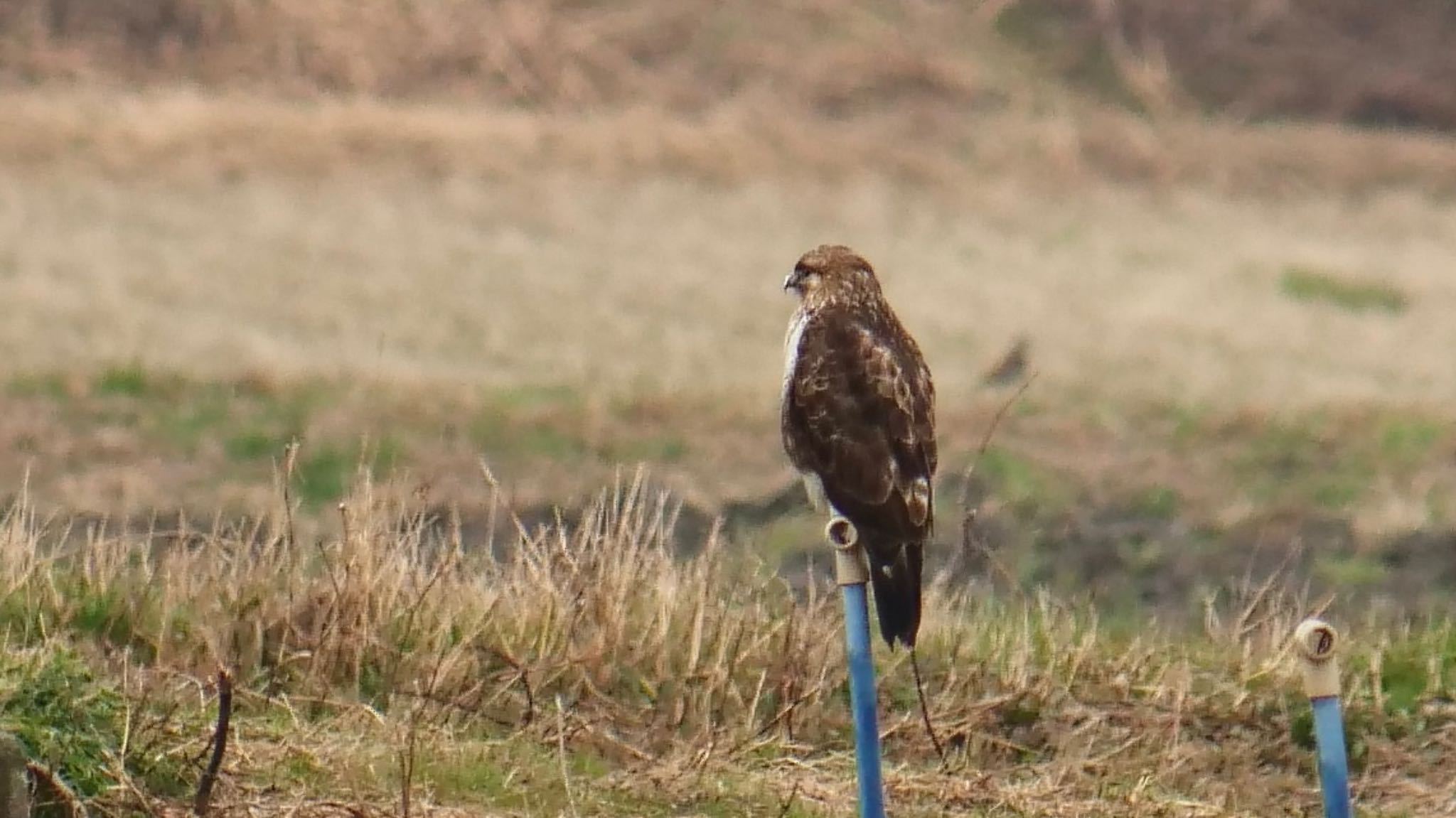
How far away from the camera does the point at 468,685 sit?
7.24 m

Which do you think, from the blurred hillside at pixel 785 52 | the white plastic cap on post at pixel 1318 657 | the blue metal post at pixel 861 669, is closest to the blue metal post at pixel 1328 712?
the white plastic cap on post at pixel 1318 657

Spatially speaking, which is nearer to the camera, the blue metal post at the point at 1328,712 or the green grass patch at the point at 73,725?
the blue metal post at the point at 1328,712

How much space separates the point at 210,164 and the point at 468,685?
18545 millimetres

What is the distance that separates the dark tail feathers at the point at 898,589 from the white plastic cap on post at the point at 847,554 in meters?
0.59

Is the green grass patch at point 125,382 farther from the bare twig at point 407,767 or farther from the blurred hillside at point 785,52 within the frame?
the blurred hillside at point 785,52

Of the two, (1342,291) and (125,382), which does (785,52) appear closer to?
(1342,291)

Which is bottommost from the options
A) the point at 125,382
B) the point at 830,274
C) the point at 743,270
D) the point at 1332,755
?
the point at 1332,755

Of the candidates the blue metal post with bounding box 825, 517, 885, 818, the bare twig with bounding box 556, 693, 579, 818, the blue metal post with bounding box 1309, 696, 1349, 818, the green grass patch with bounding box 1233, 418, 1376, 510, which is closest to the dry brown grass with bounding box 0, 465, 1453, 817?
the bare twig with bounding box 556, 693, 579, 818

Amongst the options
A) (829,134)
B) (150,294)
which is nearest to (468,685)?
(150,294)

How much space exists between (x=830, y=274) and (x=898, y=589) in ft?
3.51

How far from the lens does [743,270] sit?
2330 centimetres

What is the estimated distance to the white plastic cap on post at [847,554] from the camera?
19.1ft

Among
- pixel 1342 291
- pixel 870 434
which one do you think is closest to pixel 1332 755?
pixel 870 434

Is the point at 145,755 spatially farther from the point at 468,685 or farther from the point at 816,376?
the point at 816,376
